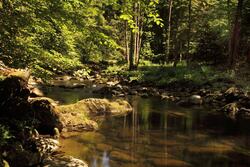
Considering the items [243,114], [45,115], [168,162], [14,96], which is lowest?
[168,162]

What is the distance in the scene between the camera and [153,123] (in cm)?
1393

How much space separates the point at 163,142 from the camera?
1110 cm

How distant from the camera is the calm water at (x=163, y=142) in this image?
921cm

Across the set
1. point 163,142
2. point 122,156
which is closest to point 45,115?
point 122,156

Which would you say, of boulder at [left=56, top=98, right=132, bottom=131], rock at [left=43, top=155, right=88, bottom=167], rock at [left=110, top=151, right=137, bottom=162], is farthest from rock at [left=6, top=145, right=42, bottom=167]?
boulder at [left=56, top=98, right=132, bottom=131]

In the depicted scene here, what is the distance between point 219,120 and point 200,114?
1327mm

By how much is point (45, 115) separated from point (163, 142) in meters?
3.81

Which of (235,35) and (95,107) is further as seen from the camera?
(235,35)

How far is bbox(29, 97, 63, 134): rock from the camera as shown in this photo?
1052 cm

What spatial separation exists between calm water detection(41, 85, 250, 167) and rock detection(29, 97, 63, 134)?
57cm

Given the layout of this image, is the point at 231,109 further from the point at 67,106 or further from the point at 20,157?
the point at 20,157

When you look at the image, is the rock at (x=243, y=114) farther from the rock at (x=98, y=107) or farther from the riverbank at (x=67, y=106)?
the rock at (x=98, y=107)

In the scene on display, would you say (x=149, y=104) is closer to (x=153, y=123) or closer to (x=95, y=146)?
(x=153, y=123)

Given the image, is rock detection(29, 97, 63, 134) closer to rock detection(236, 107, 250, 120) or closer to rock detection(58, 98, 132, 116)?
rock detection(58, 98, 132, 116)
